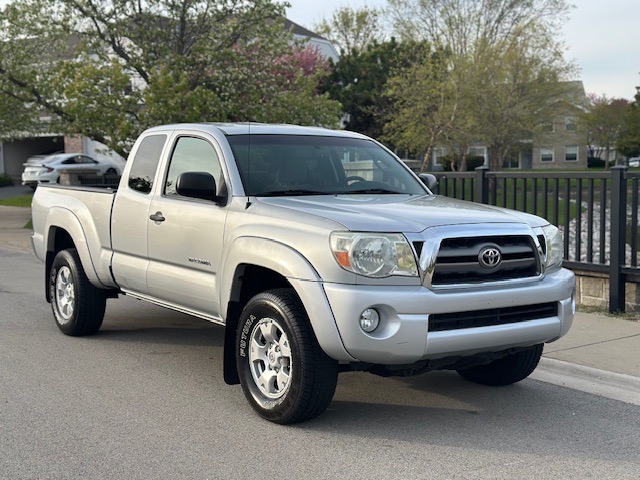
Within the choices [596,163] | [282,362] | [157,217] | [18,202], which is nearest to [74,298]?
[157,217]

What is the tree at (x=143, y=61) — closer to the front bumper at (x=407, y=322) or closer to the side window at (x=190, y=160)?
the side window at (x=190, y=160)

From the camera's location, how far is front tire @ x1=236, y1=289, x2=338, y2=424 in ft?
16.3

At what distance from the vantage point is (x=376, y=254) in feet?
15.9

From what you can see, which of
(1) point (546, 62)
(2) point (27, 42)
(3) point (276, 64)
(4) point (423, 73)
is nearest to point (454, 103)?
(4) point (423, 73)

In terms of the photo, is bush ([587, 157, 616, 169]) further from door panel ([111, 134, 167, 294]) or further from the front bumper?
the front bumper

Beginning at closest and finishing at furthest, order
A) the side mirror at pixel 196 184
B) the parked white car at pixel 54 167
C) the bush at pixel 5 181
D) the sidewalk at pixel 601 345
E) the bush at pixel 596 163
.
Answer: the side mirror at pixel 196 184 → the sidewalk at pixel 601 345 → the parked white car at pixel 54 167 → the bush at pixel 5 181 → the bush at pixel 596 163

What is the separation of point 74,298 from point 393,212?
375cm

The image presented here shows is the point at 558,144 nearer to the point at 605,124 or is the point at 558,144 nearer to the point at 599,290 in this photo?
the point at 605,124

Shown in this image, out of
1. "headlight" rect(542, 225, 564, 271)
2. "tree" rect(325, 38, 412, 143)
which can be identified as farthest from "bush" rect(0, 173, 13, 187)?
"headlight" rect(542, 225, 564, 271)

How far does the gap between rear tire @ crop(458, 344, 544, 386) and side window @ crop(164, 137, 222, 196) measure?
2.53 meters

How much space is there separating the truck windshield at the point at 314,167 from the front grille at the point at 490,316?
1.56 meters

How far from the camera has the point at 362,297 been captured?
4.73 m

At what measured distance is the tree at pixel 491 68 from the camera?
35.0 metres

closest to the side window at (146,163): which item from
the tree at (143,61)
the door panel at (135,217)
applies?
the door panel at (135,217)
